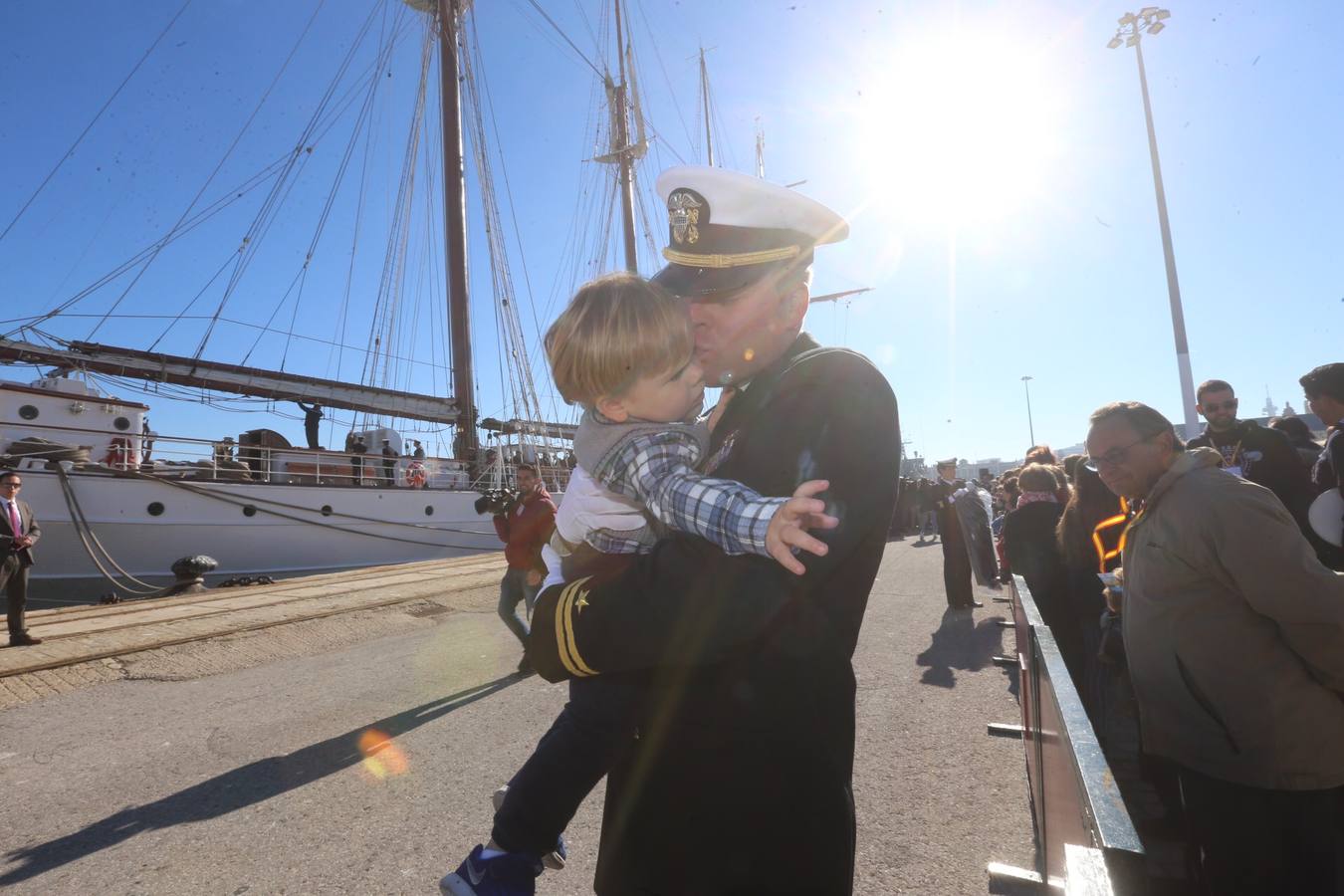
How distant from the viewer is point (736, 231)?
1301 millimetres

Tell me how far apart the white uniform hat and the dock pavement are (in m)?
2.72

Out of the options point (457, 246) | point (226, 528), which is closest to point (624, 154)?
point (457, 246)

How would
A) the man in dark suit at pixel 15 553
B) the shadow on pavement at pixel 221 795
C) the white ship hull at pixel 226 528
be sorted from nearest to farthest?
the shadow on pavement at pixel 221 795 → the man in dark suit at pixel 15 553 → the white ship hull at pixel 226 528

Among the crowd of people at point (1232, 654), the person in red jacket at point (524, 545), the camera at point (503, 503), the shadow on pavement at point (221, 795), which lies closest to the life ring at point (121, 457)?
the camera at point (503, 503)

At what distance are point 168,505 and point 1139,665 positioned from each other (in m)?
16.5

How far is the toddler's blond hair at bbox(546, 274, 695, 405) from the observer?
1.21 meters

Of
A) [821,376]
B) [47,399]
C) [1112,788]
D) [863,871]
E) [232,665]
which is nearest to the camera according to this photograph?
[821,376]

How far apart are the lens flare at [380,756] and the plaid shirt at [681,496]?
3540 millimetres

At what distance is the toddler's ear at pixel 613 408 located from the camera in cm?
126

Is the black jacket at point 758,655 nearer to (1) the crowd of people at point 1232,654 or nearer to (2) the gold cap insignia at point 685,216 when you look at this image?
(2) the gold cap insignia at point 685,216

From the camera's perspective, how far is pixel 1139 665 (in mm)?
2367

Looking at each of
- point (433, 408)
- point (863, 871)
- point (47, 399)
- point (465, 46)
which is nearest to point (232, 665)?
point (863, 871)

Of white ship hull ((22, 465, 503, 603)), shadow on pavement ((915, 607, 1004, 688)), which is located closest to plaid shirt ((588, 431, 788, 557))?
shadow on pavement ((915, 607, 1004, 688))

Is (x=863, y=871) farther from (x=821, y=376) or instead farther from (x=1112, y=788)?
(x=821, y=376)
